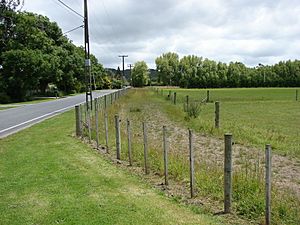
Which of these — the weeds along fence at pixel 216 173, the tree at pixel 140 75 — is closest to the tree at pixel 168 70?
the tree at pixel 140 75

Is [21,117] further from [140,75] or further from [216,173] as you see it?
[140,75]

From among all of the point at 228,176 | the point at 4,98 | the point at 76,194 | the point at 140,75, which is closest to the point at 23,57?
the point at 4,98

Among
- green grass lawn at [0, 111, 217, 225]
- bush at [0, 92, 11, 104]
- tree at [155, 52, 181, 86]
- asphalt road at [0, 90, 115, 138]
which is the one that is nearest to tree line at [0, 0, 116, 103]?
bush at [0, 92, 11, 104]

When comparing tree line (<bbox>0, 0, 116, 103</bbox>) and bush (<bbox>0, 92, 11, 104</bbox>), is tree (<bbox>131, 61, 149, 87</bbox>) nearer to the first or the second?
tree line (<bbox>0, 0, 116, 103</bbox>)

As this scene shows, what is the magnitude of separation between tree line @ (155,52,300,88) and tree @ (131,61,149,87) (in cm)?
552

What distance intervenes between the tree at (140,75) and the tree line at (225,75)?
552 cm

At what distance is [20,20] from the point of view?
51.0m

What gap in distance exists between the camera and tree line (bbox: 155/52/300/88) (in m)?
138

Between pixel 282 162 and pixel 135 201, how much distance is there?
16.4ft

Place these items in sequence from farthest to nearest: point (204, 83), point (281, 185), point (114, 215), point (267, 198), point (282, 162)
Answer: point (204, 83) < point (282, 162) < point (281, 185) < point (114, 215) < point (267, 198)

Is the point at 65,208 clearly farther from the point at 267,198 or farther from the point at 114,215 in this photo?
the point at 267,198

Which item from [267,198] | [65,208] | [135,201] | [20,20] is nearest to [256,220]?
[267,198]

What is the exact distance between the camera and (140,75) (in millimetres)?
147500

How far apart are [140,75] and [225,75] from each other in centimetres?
3232
